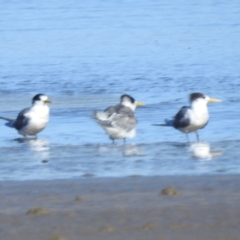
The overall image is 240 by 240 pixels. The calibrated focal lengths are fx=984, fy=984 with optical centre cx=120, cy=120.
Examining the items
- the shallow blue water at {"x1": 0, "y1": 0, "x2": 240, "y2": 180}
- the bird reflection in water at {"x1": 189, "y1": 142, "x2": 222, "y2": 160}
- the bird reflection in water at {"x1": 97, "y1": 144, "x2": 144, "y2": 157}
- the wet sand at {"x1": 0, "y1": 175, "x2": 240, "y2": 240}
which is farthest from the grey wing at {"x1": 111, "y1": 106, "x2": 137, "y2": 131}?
the wet sand at {"x1": 0, "y1": 175, "x2": 240, "y2": 240}

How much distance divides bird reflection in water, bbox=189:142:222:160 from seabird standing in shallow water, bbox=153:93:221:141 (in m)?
0.69

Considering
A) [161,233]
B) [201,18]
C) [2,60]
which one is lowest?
[161,233]

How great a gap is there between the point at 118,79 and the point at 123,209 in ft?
37.0

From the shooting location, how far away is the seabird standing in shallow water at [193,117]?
1109cm

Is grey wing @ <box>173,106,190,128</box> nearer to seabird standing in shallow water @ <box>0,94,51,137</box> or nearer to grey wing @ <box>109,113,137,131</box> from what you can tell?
grey wing @ <box>109,113,137,131</box>

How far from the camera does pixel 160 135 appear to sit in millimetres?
11305

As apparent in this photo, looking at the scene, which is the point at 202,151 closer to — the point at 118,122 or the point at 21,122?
the point at 118,122

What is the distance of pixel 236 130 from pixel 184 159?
8.16ft

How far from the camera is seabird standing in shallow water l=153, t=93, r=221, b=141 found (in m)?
11.1

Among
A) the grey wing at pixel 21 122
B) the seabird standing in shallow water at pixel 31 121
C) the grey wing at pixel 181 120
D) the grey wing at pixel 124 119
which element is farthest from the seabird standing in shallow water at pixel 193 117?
the grey wing at pixel 21 122

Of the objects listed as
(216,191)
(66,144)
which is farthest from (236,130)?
(216,191)

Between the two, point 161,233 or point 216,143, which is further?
point 216,143

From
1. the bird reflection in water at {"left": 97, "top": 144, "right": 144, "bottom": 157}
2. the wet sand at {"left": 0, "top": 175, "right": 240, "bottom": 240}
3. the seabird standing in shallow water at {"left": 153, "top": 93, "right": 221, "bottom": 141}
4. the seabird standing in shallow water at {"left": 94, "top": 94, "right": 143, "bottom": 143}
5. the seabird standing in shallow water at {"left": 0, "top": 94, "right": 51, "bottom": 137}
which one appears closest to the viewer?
the wet sand at {"left": 0, "top": 175, "right": 240, "bottom": 240}

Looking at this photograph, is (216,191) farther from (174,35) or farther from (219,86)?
(174,35)
